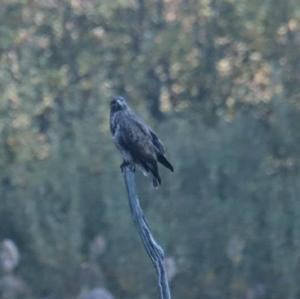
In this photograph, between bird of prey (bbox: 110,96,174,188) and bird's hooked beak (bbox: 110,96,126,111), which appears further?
bird's hooked beak (bbox: 110,96,126,111)

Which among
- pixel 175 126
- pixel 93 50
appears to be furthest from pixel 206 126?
pixel 93 50

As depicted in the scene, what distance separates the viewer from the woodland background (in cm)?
1500

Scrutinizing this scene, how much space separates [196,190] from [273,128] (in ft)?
4.67

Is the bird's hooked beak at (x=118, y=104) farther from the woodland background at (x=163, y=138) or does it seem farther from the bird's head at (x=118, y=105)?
the woodland background at (x=163, y=138)

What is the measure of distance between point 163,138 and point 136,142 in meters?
8.25

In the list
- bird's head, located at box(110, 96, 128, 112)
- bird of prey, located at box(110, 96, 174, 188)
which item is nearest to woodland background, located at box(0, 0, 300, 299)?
bird's head, located at box(110, 96, 128, 112)

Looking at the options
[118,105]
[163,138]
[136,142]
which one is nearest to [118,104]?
[118,105]

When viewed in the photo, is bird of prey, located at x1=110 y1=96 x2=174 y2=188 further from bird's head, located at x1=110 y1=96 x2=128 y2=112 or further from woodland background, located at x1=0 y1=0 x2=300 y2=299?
woodland background, located at x1=0 y1=0 x2=300 y2=299

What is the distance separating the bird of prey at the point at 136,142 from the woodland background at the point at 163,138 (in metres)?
7.10

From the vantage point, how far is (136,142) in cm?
709

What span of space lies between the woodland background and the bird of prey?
7.10m

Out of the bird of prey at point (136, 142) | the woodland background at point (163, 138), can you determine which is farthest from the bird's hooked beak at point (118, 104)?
the woodland background at point (163, 138)

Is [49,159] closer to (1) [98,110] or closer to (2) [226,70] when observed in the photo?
(1) [98,110]

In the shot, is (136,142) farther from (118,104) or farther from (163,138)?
(163,138)
